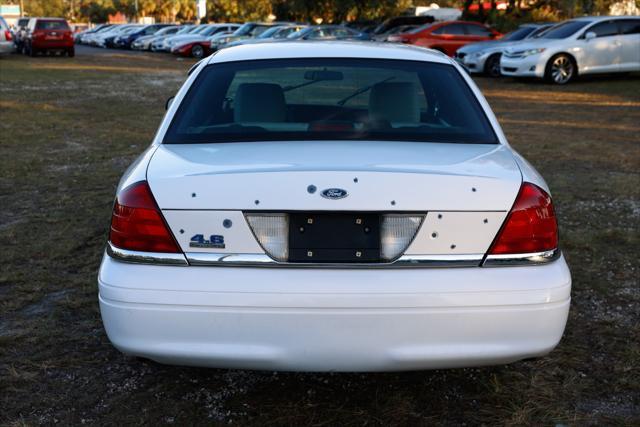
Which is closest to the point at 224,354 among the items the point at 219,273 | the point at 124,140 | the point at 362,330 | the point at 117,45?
the point at 219,273

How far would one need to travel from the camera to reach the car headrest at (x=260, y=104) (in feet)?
12.3

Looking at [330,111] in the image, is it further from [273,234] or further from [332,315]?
[332,315]

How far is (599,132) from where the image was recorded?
11.4m

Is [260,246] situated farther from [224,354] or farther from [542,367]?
[542,367]

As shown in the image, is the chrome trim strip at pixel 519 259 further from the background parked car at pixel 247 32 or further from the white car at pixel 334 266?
the background parked car at pixel 247 32

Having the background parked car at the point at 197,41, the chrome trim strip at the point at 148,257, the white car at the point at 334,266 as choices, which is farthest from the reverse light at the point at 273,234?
the background parked car at the point at 197,41

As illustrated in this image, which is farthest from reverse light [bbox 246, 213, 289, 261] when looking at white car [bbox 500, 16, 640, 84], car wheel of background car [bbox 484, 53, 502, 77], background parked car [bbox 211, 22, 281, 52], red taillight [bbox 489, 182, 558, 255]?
background parked car [bbox 211, 22, 281, 52]

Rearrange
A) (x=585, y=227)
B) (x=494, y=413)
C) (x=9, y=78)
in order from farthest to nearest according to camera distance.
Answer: (x=9, y=78) → (x=585, y=227) → (x=494, y=413)

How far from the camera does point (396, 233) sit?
281 centimetres

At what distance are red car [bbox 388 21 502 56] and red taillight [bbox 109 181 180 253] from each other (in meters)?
23.0

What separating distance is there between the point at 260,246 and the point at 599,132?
9.82 m

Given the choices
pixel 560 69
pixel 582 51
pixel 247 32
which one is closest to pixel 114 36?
pixel 247 32

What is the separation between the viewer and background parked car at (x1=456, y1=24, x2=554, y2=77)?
21.2 metres

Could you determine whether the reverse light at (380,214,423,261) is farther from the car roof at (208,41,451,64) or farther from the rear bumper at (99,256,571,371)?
the car roof at (208,41,451,64)
